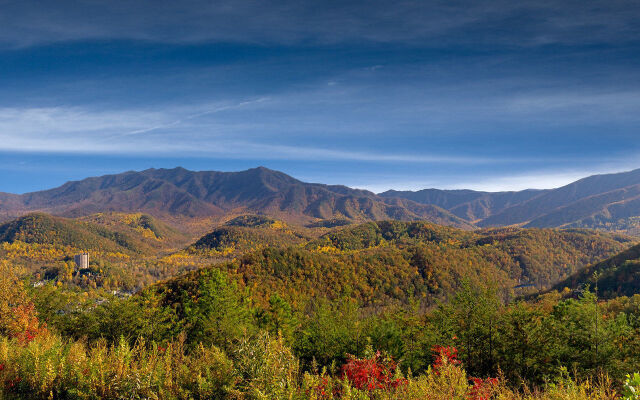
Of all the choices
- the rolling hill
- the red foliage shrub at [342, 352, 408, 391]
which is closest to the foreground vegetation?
the red foliage shrub at [342, 352, 408, 391]

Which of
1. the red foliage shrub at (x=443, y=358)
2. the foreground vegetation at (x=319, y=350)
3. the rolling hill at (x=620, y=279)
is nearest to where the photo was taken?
the foreground vegetation at (x=319, y=350)

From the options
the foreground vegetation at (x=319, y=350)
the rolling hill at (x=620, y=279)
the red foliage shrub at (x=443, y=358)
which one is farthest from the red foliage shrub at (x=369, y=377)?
the rolling hill at (x=620, y=279)

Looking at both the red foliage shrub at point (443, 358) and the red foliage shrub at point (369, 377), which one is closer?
the red foliage shrub at point (369, 377)

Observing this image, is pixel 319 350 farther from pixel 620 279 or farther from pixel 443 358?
pixel 620 279

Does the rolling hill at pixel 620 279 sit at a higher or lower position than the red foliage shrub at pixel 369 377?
lower

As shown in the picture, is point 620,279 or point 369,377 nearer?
point 369,377

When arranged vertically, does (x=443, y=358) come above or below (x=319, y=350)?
above

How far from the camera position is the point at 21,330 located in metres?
15.6

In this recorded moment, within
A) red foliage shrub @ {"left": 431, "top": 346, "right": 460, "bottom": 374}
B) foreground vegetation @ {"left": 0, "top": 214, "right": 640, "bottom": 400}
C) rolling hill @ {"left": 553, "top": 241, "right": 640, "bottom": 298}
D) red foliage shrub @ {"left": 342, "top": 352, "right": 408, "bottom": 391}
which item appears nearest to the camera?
foreground vegetation @ {"left": 0, "top": 214, "right": 640, "bottom": 400}

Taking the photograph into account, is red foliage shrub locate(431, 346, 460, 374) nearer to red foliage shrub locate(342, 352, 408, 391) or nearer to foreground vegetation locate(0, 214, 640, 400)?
foreground vegetation locate(0, 214, 640, 400)

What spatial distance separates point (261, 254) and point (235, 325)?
11196cm

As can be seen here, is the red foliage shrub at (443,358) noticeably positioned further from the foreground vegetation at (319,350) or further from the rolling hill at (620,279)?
the rolling hill at (620,279)

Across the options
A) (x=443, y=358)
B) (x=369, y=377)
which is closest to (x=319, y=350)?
(x=443, y=358)

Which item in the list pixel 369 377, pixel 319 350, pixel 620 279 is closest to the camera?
pixel 369 377
